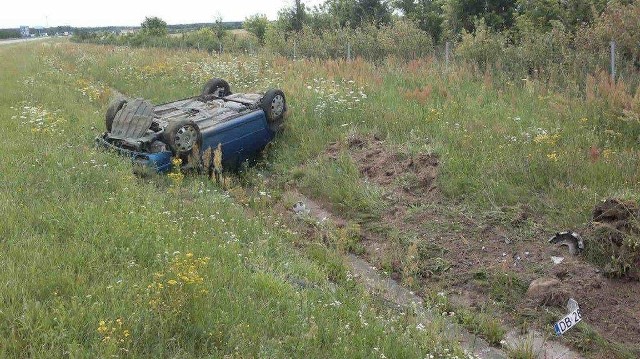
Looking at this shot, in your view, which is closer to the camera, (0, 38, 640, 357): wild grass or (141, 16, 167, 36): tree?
(0, 38, 640, 357): wild grass

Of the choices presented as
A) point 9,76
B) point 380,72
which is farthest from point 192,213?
point 9,76

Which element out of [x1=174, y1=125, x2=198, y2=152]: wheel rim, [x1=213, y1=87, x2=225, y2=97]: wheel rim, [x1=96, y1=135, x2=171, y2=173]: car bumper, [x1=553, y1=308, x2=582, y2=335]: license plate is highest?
[x1=213, y1=87, x2=225, y2=97]: wheel rim

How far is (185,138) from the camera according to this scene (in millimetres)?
8273

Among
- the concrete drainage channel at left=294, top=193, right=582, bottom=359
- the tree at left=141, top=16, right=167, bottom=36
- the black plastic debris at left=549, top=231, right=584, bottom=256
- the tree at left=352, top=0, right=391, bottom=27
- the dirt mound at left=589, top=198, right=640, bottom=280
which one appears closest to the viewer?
the concrete drainage channel at left=294, top=193, right=582, bottom=359

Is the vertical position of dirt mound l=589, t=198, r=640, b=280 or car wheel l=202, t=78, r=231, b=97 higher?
car wheel l=202, t=78, r=231, b=97

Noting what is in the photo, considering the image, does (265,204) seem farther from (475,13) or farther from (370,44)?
(475,13)

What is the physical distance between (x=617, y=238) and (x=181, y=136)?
5578mm

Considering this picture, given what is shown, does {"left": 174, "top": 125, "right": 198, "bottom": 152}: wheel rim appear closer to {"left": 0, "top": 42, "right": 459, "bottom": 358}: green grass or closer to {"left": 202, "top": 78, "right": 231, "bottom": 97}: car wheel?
{"left": 0, "top": 42, "right": 459, "bottom": 358}: green grass

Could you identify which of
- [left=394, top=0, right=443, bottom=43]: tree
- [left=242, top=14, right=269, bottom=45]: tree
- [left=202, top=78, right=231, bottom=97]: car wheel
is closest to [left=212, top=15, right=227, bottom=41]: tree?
[left=242, top=14, right=269, bottom=45]: tree

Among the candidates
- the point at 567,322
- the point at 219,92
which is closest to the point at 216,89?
the point at 219,92

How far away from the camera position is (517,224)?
668cm

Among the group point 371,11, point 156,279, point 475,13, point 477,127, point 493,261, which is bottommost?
point 493,261

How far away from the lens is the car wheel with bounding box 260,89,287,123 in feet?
33.0

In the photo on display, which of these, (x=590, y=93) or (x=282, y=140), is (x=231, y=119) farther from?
(x=590, y=93)
